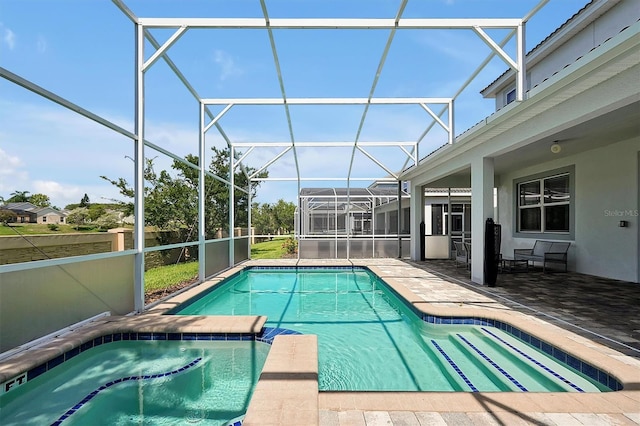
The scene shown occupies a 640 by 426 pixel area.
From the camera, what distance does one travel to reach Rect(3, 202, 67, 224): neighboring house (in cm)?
349

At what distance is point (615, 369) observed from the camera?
9.78 feet

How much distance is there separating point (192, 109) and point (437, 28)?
5.57m

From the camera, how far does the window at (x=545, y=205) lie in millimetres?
9117

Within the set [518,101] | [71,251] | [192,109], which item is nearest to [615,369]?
[518,101]

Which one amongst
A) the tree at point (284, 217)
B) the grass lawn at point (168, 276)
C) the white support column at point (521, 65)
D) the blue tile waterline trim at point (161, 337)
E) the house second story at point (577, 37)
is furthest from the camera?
the tree at point (284, 217)

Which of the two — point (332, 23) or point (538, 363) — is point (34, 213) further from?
point (538, 363)

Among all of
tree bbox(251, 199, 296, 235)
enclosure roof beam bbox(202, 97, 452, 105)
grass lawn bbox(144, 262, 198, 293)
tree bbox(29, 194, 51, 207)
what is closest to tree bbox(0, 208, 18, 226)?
tree bbox(29, 194, 51, 207)

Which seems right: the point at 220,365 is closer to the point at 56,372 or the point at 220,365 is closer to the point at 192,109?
the point at 56,372

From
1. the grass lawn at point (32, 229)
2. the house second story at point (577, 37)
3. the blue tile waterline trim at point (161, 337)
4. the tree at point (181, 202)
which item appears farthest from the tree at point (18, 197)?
the house second story at point (577, 37)

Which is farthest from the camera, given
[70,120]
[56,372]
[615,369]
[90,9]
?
[90,9]

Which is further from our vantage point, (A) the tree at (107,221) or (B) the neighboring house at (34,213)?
(A) the tree at (107,221)

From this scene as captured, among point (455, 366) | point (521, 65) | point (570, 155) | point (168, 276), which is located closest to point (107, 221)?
point (168, 276)

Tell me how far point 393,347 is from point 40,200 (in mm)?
4556

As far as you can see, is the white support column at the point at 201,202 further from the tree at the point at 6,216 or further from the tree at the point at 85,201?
the tree at the point at 6,216
